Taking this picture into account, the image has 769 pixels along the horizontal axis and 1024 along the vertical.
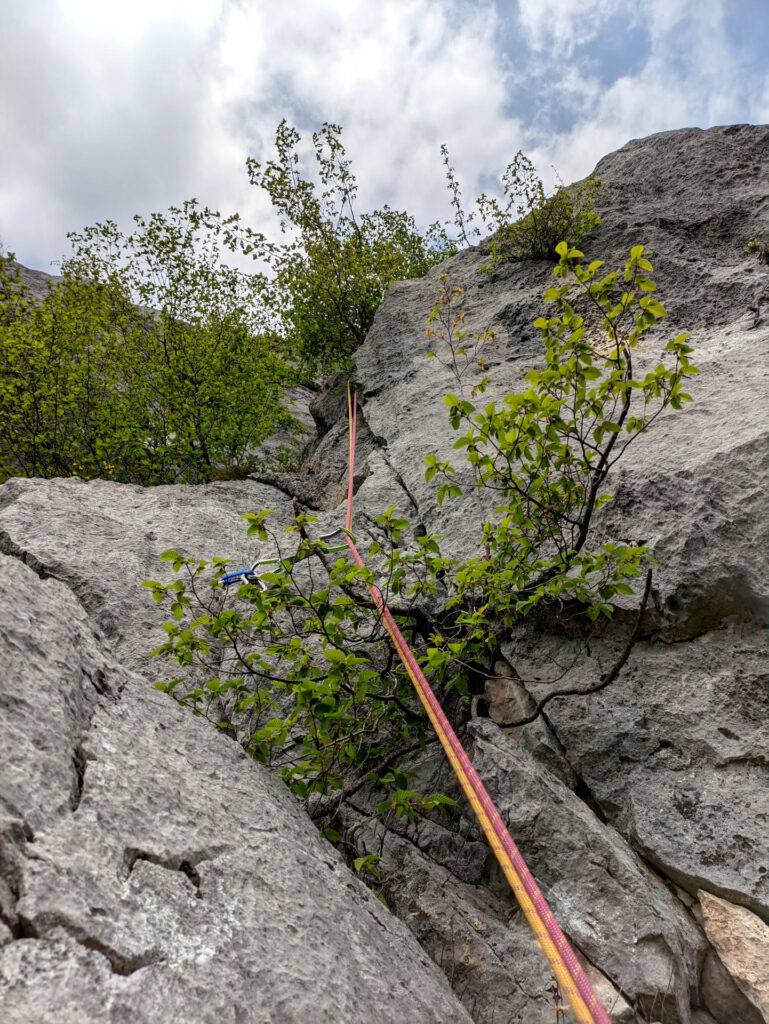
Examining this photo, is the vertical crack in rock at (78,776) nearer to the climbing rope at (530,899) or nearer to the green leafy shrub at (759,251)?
the climbing rope at (530,899)

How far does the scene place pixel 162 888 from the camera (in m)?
1.82

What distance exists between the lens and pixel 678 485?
4.38 meters

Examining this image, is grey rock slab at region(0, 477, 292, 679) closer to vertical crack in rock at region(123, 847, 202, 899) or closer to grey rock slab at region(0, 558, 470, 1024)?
grey rock slab at region(0, 558, 470, 1024)

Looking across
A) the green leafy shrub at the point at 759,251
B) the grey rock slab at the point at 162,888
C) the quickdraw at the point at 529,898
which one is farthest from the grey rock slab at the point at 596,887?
the green leafy shrub at the point at 759,251

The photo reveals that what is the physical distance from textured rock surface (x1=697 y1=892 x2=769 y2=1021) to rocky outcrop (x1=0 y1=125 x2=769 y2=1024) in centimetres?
2

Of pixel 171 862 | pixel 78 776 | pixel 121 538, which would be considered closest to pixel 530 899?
pixel 171 862

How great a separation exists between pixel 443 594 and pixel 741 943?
9.28ft

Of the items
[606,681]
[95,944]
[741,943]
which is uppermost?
[95,944]

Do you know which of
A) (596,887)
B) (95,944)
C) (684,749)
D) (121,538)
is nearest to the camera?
(95,944)

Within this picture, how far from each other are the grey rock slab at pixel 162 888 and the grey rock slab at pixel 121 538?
2.52m

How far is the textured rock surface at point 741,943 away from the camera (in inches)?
105

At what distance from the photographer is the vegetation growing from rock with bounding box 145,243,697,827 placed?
3.44 m

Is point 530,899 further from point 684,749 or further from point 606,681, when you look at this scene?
point 684,749

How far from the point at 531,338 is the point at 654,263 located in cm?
184
